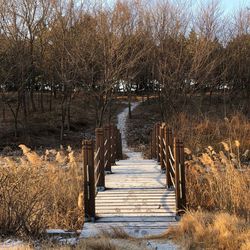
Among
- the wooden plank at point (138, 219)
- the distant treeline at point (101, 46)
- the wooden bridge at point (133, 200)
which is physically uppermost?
the distant treeline at point (101, 46)

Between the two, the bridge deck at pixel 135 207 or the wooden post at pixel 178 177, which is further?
the wooden post at pixel 178 177

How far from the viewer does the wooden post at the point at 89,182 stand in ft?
19.9

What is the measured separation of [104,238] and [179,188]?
187 centimetres

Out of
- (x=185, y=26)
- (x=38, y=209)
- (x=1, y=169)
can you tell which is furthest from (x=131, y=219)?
(x=185, y=26)

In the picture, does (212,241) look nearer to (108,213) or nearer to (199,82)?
(108,213)

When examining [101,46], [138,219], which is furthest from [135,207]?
[101,46]

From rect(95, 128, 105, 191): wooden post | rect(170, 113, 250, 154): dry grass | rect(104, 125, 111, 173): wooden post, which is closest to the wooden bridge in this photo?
rect(95, 128, 105, 191): wooden post

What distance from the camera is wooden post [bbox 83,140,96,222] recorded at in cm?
606

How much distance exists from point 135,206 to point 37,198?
156 centimetres

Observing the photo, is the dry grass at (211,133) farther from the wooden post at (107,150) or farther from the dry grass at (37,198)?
the dry grass at (37,198)

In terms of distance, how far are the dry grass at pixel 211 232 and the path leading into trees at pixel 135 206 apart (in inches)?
14.7

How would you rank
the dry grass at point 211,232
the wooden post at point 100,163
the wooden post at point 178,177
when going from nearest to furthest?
the dry grass at point 211,232, the wooden post at point 178,177, the wooden post at point 100,163

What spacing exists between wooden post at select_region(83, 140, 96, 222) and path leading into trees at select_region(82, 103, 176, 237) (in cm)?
16

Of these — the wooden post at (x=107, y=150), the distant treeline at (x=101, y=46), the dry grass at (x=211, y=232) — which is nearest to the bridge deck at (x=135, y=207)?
the dry grass at (x=211, y=232)
